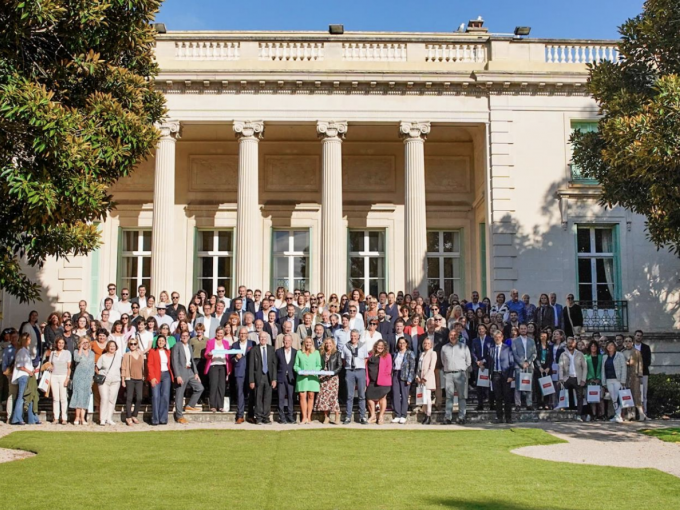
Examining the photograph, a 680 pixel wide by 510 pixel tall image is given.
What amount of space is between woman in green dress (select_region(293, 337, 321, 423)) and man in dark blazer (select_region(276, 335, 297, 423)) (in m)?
0.18

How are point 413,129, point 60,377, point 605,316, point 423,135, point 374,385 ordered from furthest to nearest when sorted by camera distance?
point 423,135 → point 413,129 → point 605,316 → point 374,385 → point 60,377

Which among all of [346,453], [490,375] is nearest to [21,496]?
[346,453]

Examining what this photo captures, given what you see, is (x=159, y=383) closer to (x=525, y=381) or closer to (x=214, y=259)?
(x=525, y=381)

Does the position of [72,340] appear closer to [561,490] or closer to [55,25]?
[55,25]

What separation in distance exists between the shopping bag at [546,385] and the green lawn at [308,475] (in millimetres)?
2859

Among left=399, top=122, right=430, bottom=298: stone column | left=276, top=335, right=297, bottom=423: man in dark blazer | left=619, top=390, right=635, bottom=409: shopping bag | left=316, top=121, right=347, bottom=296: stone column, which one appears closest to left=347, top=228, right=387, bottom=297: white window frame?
left=316, top=121, right=347, bottom=296: stone column

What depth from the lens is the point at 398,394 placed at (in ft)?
49.8

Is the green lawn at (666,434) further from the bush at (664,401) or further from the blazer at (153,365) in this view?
the blazer at (153,365)

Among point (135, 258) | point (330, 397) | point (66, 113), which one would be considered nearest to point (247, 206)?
point (135, 258)

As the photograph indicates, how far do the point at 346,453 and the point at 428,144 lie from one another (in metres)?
15.6

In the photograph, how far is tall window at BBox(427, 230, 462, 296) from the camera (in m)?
24.9

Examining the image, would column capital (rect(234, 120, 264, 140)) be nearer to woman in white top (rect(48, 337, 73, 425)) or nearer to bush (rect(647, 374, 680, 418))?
woman in white top (rect(48, 337, 73, 425))

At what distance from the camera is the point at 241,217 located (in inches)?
869

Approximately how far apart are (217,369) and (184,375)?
24.7 inches
